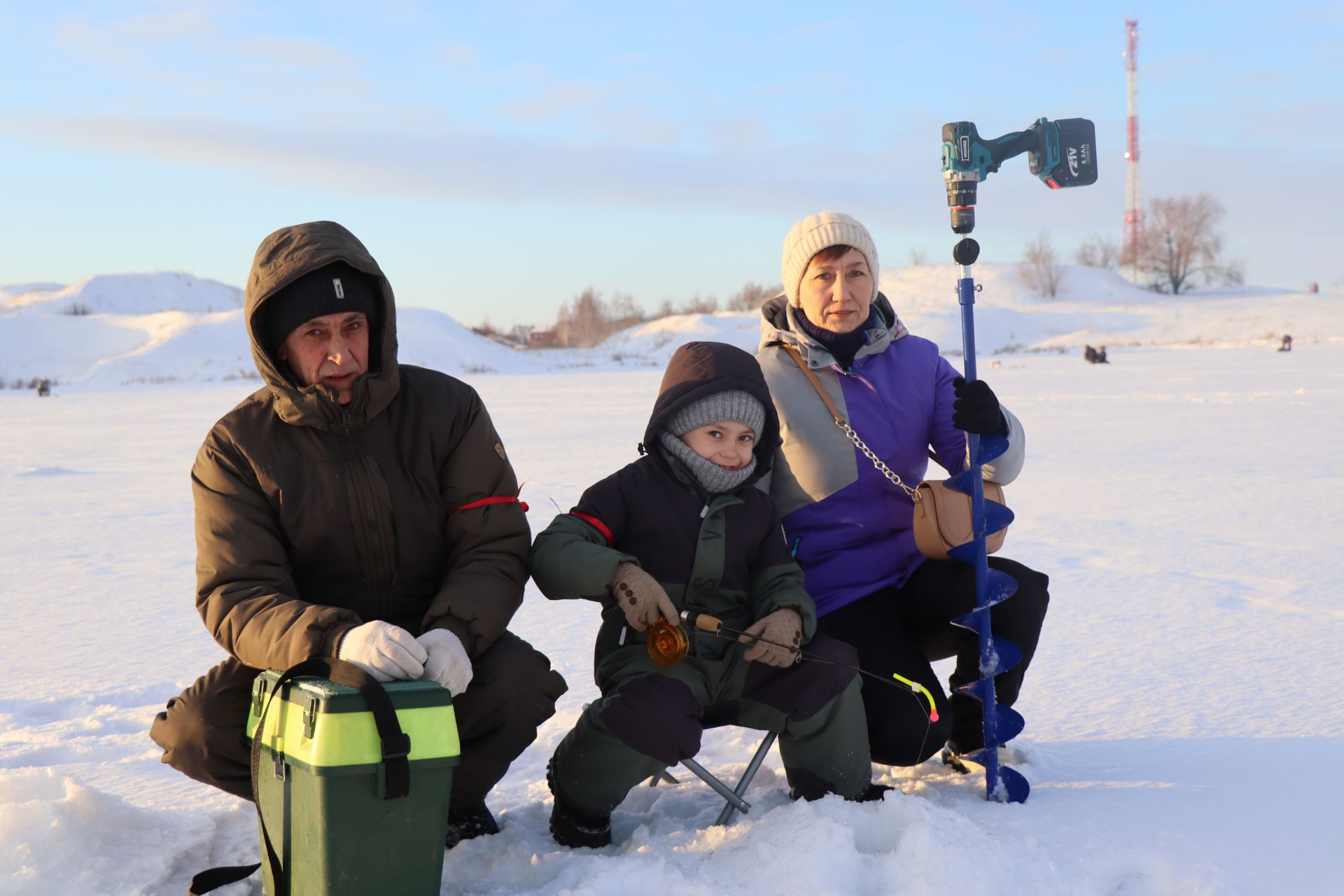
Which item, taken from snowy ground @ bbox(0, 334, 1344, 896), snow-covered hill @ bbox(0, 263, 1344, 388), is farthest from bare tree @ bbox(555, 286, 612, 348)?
snowy ground @ bbox(0, 334, 1344, 896)

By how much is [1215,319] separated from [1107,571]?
44005 mm

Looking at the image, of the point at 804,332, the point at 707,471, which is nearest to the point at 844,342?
the point at 804,332

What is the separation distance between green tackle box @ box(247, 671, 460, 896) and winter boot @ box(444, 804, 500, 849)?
431mm

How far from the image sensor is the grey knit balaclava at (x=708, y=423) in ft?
8.66

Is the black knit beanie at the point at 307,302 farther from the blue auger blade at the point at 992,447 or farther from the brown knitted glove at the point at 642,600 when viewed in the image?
the blue auger blade at the point at 992,447

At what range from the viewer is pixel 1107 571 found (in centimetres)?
491

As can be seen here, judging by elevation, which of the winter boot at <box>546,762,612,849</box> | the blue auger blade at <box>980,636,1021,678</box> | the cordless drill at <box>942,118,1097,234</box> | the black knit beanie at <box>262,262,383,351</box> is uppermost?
Result: the cordless drill at <box>942,118,1097,234</box>

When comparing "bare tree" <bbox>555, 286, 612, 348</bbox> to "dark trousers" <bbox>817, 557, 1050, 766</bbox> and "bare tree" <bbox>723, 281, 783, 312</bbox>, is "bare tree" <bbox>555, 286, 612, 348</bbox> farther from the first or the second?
"dark trousers" <bbox>817, 557, 1050, 766</bbox>

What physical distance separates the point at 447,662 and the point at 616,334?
57.8m

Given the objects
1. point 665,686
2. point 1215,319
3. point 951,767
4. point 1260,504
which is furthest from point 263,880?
point 1215,319

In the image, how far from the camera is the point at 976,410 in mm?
2508

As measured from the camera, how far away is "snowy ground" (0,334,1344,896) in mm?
2156

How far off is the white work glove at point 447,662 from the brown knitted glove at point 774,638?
25.4 inches

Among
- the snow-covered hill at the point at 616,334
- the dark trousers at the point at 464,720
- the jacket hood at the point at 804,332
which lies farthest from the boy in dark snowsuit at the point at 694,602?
the snow-covered hill at the point at 616,334
